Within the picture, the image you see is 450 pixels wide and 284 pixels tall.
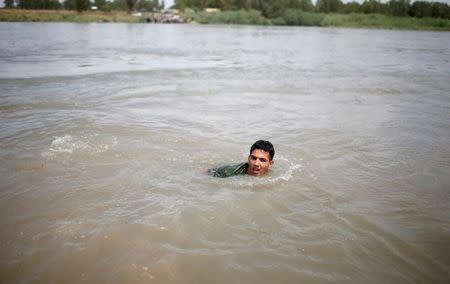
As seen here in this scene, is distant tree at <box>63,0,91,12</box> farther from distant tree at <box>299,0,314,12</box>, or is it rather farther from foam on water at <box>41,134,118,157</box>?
foam on water at <box>41,134,118,157</box>

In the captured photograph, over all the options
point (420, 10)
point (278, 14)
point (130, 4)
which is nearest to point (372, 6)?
point (420, 10)

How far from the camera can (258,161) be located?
5371mm

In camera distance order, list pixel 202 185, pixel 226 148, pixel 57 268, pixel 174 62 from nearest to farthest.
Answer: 1. pixel 57 268
2. pixel 202 185
3. pixel 226 148
4. pixel 174 62

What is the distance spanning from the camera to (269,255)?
3.71 metres

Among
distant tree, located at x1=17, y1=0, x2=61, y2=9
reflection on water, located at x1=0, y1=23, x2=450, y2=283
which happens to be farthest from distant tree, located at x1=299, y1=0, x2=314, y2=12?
reflection on water, located at x1=0, y1=23, x2=450, y2=283

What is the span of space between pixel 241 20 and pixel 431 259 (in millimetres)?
80740

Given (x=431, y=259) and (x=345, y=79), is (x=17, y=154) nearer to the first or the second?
(x=431, y=259)

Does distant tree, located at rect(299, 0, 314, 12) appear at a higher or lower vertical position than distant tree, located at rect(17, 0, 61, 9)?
higher

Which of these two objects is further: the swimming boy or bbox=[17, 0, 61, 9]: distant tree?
bbox=[17, 0, 61, 9]: distant tree

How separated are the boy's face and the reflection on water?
0.55 ft

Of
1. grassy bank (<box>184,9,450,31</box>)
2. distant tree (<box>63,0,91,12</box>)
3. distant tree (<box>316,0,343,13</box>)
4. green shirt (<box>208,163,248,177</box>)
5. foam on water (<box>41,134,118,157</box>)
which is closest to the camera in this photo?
green shirt (<box>208,163,248,177</box>)

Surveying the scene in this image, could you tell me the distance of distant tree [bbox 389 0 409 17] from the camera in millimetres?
91094

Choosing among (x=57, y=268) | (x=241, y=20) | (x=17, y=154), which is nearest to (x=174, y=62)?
(x=17, y=154)

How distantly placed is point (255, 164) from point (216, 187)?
0.65 m
